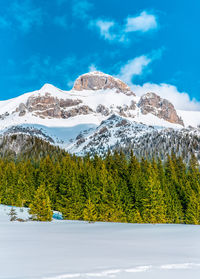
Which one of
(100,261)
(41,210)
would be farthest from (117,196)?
(100,261)

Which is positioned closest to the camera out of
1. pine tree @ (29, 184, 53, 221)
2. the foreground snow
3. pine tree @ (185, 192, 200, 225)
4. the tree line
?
the foreground snow

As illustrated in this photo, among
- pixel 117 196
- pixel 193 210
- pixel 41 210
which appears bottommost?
pixel 193 210

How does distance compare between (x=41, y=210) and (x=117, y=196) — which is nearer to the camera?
(x=41, y=210)

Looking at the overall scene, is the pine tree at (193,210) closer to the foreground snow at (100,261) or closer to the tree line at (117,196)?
the tree line at (117,196)

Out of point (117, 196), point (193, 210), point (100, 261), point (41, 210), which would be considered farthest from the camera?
point (193, 210)

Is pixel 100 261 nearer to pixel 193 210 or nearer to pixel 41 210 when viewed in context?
pixel 41 210

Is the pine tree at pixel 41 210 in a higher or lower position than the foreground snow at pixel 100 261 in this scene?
lower

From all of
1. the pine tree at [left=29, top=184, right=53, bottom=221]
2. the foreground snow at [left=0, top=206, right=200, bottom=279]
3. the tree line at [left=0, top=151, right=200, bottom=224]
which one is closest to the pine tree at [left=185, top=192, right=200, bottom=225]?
the tree line at [left=0, top=151, right=200, bottom=224]

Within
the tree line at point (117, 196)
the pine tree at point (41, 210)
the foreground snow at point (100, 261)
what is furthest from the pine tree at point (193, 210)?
the foreground snow at point (100, 261)

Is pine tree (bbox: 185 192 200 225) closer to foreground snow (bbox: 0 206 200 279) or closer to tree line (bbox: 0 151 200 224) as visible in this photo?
tree line (bbox: 0 151 200 224)

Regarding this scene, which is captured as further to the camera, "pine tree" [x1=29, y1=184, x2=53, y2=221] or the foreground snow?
→ "pine tree" [x1=29, y1=184, x2=53, y2=221]

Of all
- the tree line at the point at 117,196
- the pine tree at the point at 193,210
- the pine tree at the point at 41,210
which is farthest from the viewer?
the pine tree at the point at 193,210

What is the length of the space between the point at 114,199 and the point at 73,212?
757cm

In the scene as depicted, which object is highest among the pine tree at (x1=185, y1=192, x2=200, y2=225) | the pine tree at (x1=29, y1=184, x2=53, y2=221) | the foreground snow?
the foreground snow
